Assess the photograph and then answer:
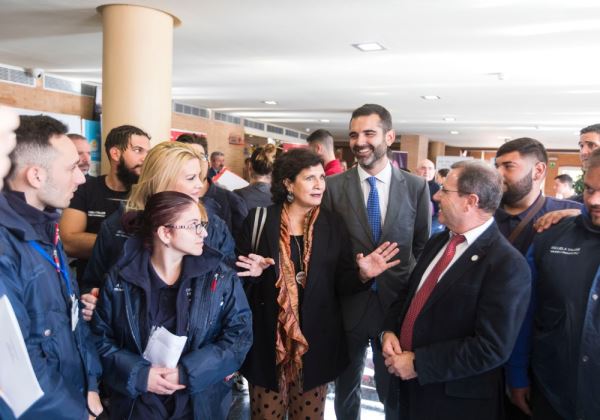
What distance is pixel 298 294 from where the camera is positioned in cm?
225

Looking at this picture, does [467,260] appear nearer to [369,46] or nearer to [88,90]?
[369,46]

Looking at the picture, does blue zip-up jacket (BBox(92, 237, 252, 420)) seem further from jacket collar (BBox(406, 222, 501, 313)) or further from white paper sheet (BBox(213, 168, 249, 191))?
white paper sheet (BBox(213, 168, 249, 191))

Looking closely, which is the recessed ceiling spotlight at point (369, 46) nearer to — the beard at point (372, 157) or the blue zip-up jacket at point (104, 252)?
the beard at point (372, 157)

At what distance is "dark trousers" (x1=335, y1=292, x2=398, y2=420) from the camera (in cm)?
243

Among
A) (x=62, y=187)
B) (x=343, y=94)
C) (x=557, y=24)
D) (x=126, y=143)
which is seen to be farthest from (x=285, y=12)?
(x=343, y=94)

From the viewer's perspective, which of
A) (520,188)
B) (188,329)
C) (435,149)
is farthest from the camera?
(435,149)

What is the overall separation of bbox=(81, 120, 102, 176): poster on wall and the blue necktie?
21.4 ft

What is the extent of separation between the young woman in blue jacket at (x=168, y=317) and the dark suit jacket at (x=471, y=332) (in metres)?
0.76

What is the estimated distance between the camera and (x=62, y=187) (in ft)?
5.37

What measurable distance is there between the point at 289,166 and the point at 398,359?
42.6 inches

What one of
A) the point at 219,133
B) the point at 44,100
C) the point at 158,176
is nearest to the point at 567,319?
the point at 158,176

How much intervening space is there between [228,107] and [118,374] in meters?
10.0

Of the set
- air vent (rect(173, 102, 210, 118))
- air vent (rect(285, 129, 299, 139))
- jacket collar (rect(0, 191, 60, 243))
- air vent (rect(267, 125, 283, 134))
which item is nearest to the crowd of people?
A: jacket collar (rect(0, 191, 60, 243))

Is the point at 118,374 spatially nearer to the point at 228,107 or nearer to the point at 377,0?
the point at 377,0
